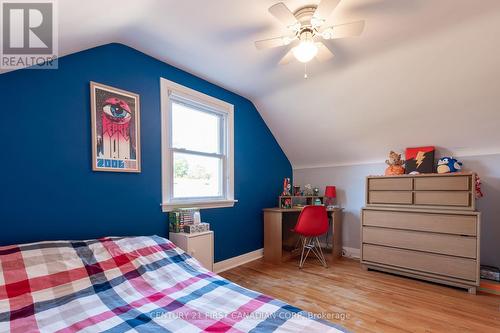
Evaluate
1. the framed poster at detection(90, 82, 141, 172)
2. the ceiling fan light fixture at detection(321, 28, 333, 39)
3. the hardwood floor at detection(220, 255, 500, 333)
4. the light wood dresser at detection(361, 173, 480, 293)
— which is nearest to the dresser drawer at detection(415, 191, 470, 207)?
the light wood dresser at detection(361, 173, 480, 293)

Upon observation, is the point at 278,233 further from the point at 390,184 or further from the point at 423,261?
the point at 423,261

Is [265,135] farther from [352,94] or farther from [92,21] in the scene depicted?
[92,21]

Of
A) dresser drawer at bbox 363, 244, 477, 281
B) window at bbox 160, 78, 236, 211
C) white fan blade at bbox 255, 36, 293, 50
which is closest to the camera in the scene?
white fan blade at bbox 255, 36, 293, 50

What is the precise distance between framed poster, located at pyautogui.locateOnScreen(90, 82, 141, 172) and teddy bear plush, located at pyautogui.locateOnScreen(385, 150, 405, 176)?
302 centimetres

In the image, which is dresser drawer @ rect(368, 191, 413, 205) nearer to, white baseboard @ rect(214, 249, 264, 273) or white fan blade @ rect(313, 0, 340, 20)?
white baseboard @ rect(214, 249, 264, 273)

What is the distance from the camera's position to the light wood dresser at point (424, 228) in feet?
8.14

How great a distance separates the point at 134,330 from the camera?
1075 mm

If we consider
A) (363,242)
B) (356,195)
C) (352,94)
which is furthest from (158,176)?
(356,195)

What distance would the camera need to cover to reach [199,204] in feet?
9.32

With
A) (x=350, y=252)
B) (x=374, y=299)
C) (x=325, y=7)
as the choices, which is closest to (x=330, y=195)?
(x=350, y=252)

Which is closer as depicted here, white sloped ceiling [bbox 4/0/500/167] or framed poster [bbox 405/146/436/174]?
white sloped ceiling [bbox 4/0/500/167]

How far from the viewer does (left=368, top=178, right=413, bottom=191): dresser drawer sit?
2887 millimetres

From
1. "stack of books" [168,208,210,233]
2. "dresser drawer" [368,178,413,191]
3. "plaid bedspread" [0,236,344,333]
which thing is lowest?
"plaid bedspread" [0,236,344,333]

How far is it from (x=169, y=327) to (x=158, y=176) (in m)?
1.64
